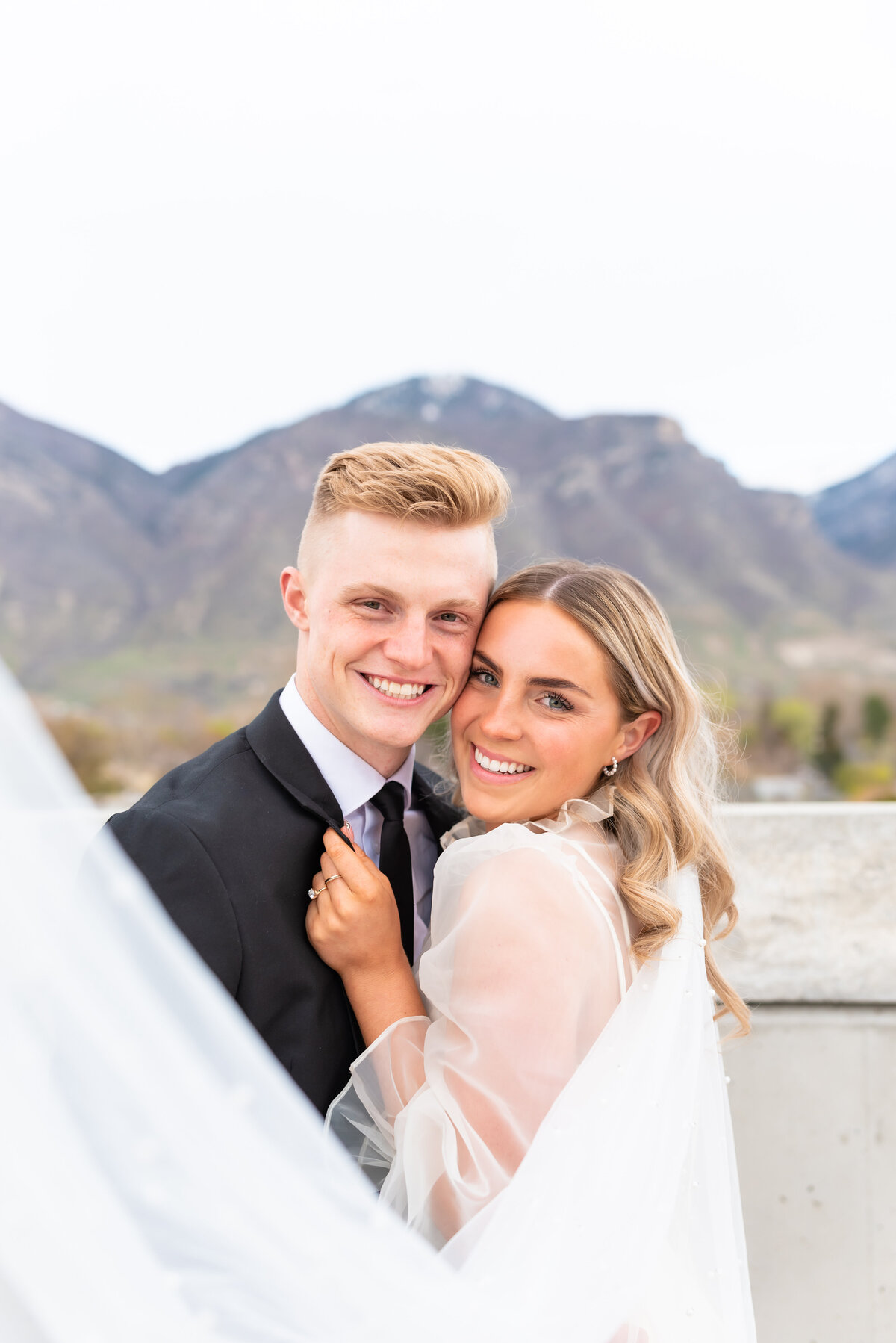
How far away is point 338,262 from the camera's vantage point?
25.5 meters

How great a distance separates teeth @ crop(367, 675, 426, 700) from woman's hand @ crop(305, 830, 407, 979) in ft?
0.93

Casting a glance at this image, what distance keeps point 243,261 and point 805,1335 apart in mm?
26276

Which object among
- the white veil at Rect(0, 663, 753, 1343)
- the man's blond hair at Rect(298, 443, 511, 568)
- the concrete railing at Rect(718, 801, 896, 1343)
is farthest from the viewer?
the concrete railing at Rect(718, 801, 896, 1343)

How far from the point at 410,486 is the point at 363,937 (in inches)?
29.2

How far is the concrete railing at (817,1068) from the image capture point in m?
2.46

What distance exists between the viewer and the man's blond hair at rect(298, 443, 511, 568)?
1656 mm

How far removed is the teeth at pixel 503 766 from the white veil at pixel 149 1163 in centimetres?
77

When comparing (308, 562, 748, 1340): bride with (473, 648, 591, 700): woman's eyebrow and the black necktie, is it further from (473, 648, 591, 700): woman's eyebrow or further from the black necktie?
the black necktie

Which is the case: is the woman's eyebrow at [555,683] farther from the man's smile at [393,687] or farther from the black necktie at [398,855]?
the black necktie at [398,855]

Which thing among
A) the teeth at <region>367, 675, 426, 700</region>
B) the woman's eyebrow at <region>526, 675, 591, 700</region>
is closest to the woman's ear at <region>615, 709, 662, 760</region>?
the woman's eyebrow at <region>526, 675, 591, 700</region>

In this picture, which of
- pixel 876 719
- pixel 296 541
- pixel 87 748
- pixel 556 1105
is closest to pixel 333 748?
pixel 556 1105

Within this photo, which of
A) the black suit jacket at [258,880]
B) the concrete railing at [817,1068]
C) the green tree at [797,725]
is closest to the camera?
the black suit jacket at [258,880]

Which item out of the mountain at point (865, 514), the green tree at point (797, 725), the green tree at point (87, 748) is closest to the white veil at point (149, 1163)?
→ the green tree at point (87, 748)

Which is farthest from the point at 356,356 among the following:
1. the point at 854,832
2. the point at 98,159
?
the point at 854,832
